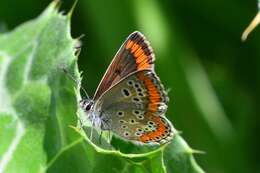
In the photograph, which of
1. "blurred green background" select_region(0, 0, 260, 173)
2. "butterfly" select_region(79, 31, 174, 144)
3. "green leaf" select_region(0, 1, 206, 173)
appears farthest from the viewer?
"blurred green background" select_region(0, 0, 260, 173)

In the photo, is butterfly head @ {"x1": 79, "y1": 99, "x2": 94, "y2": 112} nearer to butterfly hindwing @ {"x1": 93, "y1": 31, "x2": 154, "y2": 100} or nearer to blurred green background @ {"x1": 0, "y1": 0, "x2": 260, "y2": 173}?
butterfly hindwing @ {"x1": 93, "y1": 31, "x2": 154, "y2": 100}

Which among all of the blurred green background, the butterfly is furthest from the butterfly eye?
the blurred green background

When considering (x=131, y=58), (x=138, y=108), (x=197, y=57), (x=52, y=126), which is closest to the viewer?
(x=52, y=126)

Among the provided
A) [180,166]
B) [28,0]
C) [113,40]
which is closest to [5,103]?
[180,166]

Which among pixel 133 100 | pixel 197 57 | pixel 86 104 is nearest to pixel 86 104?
pixel 86 104

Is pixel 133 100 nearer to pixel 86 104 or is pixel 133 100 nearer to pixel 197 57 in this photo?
pixel 86 104

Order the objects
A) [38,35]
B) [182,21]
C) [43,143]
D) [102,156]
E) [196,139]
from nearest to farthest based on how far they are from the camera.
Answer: [102,156] → [43,143] → [38,35] → [196,139] → [182,21]

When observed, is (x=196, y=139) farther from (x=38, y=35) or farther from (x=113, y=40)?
(x=38, y=35)
